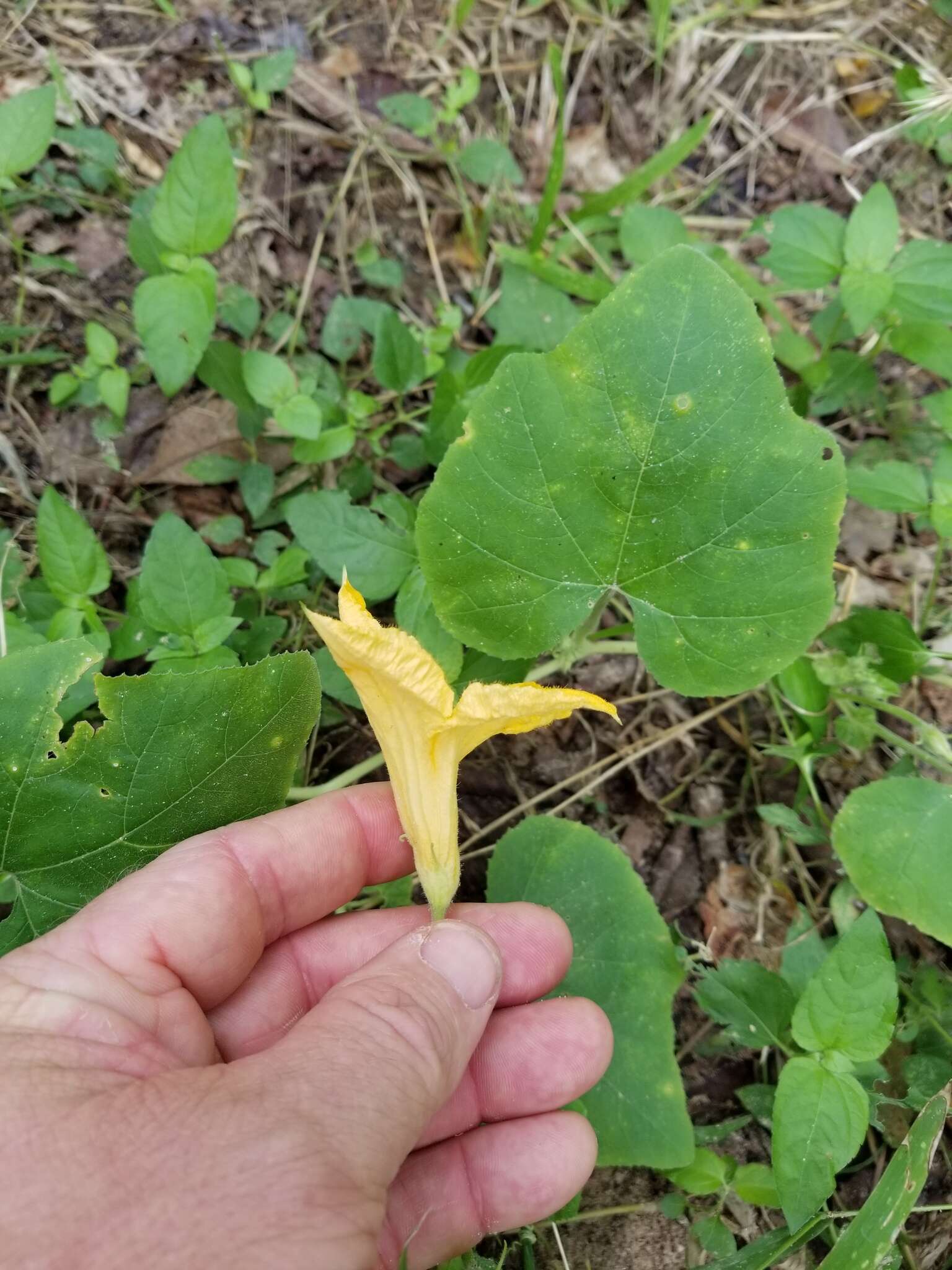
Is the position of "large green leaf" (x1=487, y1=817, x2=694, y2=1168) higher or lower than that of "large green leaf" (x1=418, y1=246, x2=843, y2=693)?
lower

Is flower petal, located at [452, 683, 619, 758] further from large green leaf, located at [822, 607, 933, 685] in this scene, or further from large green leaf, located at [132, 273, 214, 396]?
large green leaf, located at [132, 273, 214, 396]

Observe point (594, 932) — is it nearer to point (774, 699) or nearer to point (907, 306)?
point (774, 699)

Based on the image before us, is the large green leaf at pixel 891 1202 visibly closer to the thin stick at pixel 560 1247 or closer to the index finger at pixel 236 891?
the thin stick at pixel 560 1247

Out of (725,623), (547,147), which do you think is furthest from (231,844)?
(547,147)

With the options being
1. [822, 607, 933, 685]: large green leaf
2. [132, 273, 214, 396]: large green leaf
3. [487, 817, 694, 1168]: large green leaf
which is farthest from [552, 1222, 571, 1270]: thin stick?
[132, 273, 214, 396]: large green leaf

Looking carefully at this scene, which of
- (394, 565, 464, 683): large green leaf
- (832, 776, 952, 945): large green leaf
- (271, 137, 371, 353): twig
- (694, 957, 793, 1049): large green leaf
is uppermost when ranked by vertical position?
(271, 137, 371, 353): twig

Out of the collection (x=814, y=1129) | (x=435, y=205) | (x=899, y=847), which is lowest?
(x=814, y=1129)
